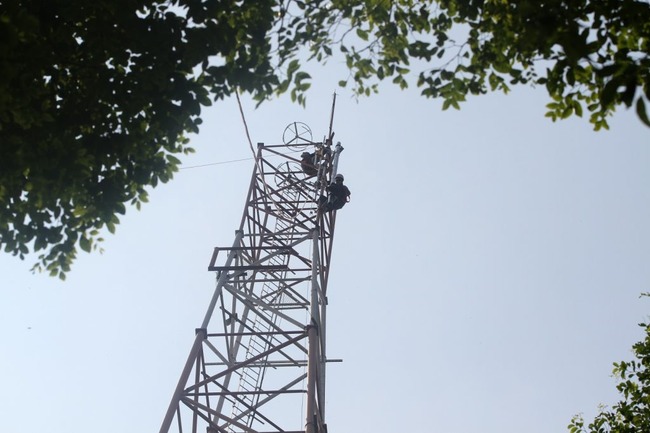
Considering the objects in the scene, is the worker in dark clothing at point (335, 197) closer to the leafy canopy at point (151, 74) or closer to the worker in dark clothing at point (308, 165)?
the worker in dark clothing at point (308, 165)

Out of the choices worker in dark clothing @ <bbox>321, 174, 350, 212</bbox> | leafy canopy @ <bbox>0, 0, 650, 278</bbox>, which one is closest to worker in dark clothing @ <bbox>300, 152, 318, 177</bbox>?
worker in dark clothing @ <bbox>321, 174, 350, 212</bbox>

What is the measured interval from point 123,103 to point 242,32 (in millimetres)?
1233

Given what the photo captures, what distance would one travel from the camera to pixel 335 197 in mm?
13086

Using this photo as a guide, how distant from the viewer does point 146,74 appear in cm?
595

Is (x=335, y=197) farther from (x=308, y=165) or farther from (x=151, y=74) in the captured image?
(x=151, y=74)

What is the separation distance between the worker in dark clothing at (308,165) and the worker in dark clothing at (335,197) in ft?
4.59

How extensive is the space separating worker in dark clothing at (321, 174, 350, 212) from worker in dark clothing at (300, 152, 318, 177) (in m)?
1.40

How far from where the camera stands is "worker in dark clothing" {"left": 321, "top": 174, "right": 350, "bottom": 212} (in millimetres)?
12992

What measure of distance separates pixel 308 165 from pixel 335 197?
1.79 m

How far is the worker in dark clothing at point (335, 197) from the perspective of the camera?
13.0 m

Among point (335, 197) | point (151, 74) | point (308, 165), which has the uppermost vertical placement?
point (308, 165)

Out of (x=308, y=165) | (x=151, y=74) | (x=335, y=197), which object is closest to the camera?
(x=151, y=74)

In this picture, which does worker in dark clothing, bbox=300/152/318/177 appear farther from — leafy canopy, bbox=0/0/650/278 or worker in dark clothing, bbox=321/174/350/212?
leafy canopy, bbox=0/0/650/278

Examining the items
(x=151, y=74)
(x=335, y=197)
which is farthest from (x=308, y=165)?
(x=151, y=74)
